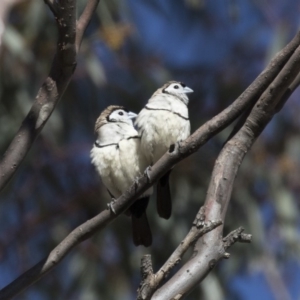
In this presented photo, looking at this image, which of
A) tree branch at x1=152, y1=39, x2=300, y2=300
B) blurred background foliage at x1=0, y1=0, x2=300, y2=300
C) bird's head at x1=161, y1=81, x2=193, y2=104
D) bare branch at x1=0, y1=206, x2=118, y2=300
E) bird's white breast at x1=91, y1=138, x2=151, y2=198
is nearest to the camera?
tree branch at x1=152, y1=39, x2=300, y2=300

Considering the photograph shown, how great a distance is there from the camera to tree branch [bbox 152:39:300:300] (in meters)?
2.35

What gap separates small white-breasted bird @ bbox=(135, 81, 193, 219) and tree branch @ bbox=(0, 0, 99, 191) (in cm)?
66

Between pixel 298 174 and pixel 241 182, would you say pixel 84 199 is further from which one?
pixel 298 174

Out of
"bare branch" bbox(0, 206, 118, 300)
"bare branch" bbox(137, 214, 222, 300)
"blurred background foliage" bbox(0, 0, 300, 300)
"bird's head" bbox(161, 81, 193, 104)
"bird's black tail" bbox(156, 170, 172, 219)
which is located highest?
"blurred background foliage" bbox(0, 0, 300, 300)

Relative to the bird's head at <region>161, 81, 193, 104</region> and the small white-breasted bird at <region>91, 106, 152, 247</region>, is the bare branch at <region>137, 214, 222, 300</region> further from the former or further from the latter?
the bird's head at <region>161, 81, 193, 104</region>

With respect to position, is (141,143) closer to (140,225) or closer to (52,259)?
(140,225)

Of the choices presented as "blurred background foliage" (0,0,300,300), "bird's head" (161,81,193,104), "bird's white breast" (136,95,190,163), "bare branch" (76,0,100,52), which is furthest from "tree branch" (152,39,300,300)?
"blurred background foliage" (0,0,300,300)

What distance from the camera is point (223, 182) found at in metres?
2.68

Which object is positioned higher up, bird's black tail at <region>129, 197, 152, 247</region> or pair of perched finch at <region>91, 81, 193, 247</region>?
pair of perched finch at <region>91, 81, 193, 247</region>

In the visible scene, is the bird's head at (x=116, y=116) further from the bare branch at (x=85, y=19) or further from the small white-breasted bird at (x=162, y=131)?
the bare branch at (x=85, y=19)

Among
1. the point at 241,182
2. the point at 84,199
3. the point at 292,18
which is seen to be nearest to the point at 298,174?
the point at 241,182

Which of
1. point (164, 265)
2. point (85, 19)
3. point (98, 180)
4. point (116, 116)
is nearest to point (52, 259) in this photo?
point (164, 265)

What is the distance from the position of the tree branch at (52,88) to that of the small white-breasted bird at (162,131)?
0.66 metres

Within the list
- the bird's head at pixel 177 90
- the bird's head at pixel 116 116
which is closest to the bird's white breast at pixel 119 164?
the bird's head at pixel 116 116
